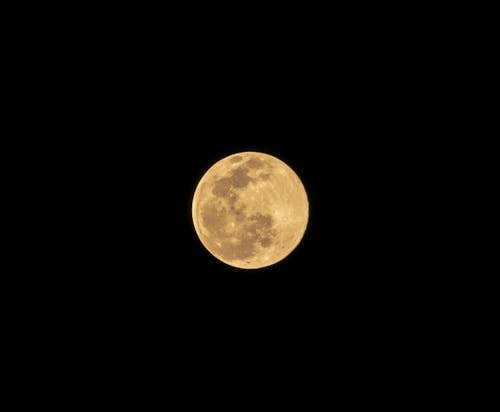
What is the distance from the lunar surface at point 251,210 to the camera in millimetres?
5336

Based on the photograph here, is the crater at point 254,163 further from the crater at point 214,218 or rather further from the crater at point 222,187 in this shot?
the crater at point 214,218

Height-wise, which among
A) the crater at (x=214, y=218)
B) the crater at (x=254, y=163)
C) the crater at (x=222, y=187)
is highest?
the crater at (x=254, y=163)

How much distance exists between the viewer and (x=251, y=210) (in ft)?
17.4

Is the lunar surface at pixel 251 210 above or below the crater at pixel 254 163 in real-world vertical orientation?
below

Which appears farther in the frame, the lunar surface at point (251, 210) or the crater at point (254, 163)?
the crater at point (254, 163)

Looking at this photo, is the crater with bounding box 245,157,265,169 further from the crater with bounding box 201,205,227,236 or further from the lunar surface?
the crater with bounding box 201,205,227,236

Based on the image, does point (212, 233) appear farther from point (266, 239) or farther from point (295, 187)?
point (295, 187)

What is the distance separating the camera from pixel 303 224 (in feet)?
18.5

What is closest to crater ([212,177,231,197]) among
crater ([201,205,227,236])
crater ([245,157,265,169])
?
crater ([201,205,227,236])

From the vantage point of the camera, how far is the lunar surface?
5336 millimetres

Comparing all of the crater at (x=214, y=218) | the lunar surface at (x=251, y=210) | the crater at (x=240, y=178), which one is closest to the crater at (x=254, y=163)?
the lunar surface at (x=251, y=210)

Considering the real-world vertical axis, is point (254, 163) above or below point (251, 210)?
above

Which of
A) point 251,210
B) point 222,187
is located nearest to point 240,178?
point 222,187

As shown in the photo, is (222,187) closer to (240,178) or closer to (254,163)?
(240,178)
